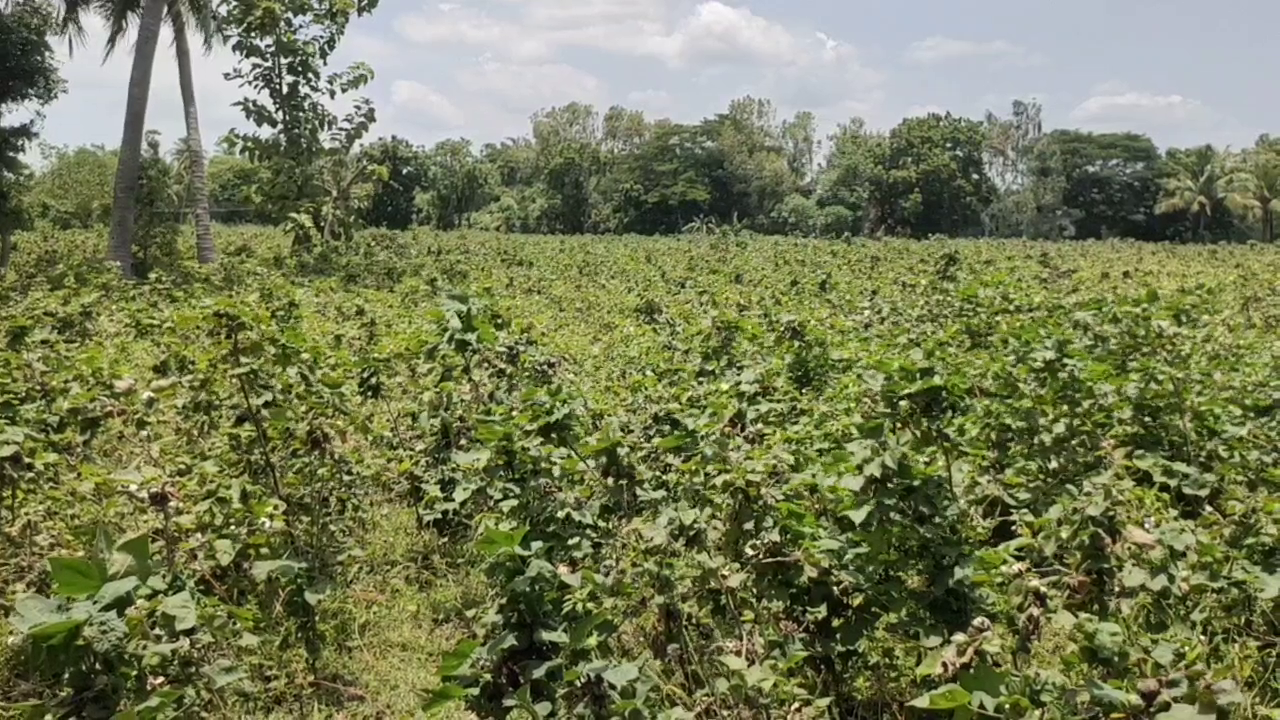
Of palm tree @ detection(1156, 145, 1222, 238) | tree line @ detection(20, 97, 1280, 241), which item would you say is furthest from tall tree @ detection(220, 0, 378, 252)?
palm tree @ detection(1156, 145, 1222, 238)

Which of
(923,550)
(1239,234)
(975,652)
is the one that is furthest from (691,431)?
(1239,234)

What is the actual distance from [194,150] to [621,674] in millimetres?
16231

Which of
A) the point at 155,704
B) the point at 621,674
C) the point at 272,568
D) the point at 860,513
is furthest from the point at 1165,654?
the point at 272,568

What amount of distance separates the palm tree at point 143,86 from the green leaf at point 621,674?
1307 centimetres

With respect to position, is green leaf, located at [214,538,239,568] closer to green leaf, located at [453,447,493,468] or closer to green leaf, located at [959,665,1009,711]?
green leaf, located at [453,447,493,468]

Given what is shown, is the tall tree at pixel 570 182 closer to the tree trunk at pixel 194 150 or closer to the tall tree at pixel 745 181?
the tall tree at pixel 745 181

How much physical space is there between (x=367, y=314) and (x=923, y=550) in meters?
6.09

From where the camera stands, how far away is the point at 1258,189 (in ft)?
137

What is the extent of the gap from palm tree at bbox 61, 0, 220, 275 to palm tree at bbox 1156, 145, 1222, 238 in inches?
1716

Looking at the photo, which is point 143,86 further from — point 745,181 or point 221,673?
point 745,181

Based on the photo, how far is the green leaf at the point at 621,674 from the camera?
2.29m

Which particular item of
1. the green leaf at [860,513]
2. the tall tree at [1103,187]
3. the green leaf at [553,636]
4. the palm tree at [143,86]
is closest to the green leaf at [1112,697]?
the green leaf at [860,513]

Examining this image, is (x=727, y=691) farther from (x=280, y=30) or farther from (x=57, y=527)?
(x=280, y=30)

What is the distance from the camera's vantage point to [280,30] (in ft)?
44.9
